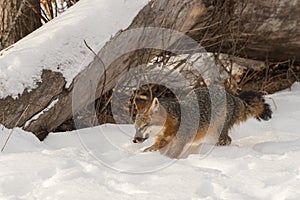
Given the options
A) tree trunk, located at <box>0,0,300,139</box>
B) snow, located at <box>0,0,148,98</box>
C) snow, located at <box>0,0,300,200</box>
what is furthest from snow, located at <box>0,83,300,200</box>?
snow, located at <box>0,0,148,98</box>

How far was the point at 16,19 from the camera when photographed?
5.41 m

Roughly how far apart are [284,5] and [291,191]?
271 centimetres

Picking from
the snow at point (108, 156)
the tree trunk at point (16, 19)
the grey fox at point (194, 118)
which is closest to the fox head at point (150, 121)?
the grey fox at point (194, 118)

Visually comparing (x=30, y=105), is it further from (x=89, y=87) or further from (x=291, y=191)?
(x=291, y=191)

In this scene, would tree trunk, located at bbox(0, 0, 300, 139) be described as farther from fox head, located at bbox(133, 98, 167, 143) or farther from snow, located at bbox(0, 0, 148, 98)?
fox head, located at bbox(133, 98, 167, 143)

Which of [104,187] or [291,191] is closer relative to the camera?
[291,191]

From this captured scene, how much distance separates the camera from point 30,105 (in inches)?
157

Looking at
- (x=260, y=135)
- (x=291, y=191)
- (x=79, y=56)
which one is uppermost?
(x=79, y=56)

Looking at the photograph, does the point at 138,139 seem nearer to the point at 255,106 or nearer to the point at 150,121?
the point at 150,121

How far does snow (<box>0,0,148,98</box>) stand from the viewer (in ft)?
13.1

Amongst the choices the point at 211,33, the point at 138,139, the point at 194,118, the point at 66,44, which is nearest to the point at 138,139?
the point at 138,139

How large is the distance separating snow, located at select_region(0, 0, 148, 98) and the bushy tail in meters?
1.22

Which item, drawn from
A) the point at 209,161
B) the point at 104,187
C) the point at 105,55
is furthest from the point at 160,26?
the point at 104,187

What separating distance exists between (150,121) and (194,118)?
0.38 m
